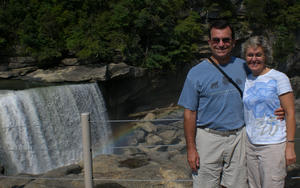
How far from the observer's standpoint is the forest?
15.4 m

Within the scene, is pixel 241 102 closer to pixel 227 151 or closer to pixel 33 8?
pixel 227 151

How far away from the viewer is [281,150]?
2.06 metres

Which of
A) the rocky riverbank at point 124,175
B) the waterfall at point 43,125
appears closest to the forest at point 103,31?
the waterfall at point 43,125

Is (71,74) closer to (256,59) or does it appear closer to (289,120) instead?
(256,59)

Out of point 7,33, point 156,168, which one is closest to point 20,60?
point 7,33

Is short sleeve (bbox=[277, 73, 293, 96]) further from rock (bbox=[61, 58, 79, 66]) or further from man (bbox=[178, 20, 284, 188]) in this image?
rock (bbox=[61, 58, 79, 66])

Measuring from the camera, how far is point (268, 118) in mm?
2064

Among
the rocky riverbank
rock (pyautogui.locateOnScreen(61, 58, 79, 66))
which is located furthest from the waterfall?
rock (pyautogui.locateOnScreen(61, 58, 79, 66))

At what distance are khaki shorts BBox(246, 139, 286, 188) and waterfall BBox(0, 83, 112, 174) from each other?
5.26m

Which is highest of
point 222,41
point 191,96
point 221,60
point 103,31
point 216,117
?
point 103,31

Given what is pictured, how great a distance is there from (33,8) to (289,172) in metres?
16.1

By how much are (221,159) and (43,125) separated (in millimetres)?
8428

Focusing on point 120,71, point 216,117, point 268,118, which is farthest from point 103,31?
point 268,118

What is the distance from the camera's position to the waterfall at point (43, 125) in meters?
8.44
